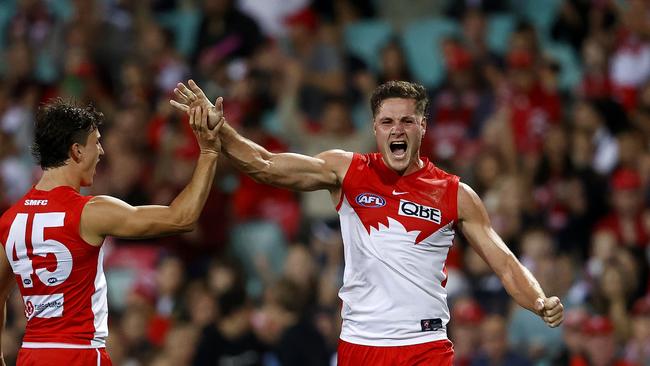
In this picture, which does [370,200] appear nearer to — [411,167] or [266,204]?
[411,167]

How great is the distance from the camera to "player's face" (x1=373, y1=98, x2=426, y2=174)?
6.80 meters

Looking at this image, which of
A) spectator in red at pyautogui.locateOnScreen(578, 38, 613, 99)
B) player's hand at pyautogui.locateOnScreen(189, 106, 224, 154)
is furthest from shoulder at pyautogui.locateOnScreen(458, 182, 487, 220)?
spectator in red at pyautogui.locateOnScreen(578, 38, 613, 99)

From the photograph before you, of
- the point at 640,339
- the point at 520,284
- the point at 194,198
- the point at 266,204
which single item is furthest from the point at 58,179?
the point at 266,204

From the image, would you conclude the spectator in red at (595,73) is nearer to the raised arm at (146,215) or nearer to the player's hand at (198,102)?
the player's hand at (198,102)

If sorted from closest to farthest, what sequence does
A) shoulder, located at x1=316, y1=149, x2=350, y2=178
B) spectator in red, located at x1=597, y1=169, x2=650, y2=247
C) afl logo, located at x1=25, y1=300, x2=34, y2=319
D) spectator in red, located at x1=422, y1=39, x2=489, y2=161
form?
afl logo, located at x1=25, y1=300, x2=34, y2=319 → shoulder, located at x1=316, y1=149, x2=350, y2=178 → spectator in red, located at x1=597, y1=169, x2=650, y2=247 → spectator in red, located at x1=422, y1=39, x2=489, y2=161

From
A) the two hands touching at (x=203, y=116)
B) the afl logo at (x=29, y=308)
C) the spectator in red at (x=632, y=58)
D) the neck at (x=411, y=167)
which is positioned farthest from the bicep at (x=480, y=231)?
the spectator in red at (x=632, y=58)

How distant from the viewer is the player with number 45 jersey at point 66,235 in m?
6.11

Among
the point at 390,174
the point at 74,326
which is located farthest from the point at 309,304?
the point at 74,326

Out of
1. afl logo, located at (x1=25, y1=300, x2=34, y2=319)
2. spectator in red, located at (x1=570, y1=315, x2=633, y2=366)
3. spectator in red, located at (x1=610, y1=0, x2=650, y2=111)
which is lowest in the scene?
spectator in red, located at (x1=570, y1=315, x2=633, y2=366)

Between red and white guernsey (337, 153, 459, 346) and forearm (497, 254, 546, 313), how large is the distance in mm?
363

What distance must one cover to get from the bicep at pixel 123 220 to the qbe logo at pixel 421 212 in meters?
1.31

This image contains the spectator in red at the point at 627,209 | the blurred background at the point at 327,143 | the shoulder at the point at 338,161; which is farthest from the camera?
the spectator in red at the point at 627,209

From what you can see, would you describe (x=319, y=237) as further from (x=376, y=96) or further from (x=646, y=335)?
(x=376, y=96)

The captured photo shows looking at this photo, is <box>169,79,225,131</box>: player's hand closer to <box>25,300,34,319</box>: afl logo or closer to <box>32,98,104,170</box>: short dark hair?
<box>32,98,104,170</box>: short dark hair
